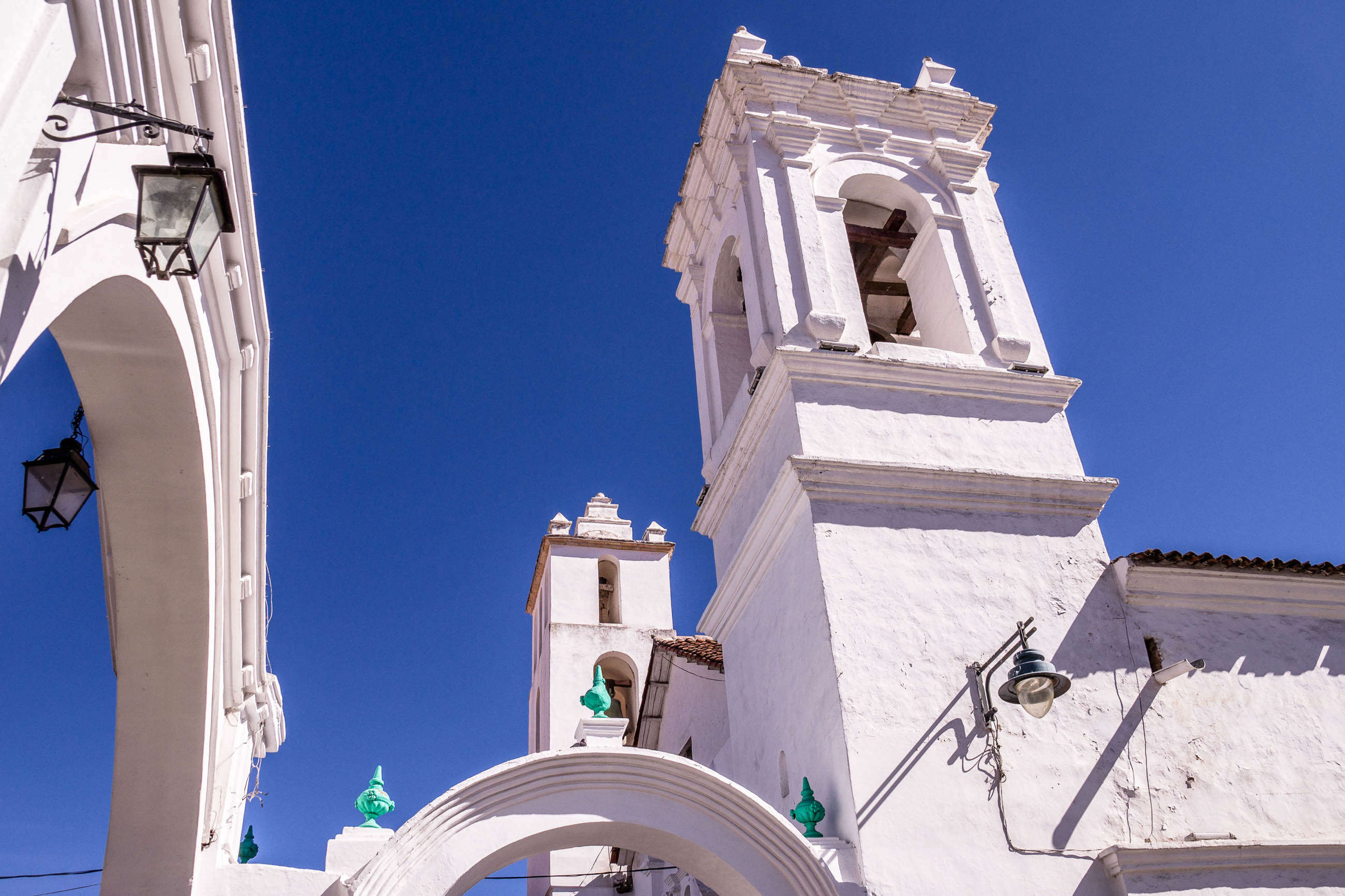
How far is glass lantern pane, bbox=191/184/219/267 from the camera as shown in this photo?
10.5 ft

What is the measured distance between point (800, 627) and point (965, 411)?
2432mm

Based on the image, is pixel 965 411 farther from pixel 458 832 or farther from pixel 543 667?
pixel 543 667

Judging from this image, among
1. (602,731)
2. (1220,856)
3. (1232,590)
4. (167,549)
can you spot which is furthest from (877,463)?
(167,549)

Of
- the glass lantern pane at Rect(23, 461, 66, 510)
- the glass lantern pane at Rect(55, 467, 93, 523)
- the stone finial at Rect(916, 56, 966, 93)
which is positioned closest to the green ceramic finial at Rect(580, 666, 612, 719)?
the glass lantern pane at Rect(55, 467, 93, 523)

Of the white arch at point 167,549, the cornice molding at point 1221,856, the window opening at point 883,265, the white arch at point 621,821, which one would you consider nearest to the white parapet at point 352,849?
the white arch at point 621,821

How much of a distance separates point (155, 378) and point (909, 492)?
5144 mm

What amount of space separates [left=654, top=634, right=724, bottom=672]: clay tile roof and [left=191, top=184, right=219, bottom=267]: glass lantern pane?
839 centimetres

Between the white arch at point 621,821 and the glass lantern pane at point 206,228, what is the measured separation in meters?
3.34

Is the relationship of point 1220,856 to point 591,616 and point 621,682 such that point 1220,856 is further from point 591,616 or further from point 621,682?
point 591,616

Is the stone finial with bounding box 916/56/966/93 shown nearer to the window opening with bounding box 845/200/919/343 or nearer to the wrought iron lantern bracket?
the window opening with bounding box 845/200/919/343

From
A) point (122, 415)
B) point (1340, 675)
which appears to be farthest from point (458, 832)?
point (1340, 675)

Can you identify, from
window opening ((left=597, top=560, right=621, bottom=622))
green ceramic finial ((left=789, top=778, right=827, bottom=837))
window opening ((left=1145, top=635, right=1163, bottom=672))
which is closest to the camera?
green ceramic finial ((left=789, top=778, right=827, bottom=837))

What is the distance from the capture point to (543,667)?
20.1 m

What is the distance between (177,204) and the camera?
319 centimetres
